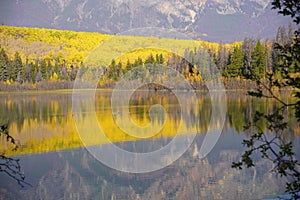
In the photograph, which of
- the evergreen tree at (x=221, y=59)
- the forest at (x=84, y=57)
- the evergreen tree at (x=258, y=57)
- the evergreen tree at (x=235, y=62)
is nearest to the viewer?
the evergreen tree at (x=258, y=57)

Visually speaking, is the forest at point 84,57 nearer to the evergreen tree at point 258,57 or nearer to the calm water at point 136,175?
the evergreen tree at point 258,57

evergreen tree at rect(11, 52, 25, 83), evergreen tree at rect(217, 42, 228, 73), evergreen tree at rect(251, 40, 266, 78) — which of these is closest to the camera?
evergreen tree at rect(251, 40, 266, 78)

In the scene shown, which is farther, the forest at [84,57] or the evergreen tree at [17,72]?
the evergreen tree at [17,72]

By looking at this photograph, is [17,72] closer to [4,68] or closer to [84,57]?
[4,68]

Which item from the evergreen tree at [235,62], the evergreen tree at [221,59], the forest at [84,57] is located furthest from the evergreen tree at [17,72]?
the evergreen tree at [235,62]

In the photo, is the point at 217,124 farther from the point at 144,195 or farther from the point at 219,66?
the point at 219,66

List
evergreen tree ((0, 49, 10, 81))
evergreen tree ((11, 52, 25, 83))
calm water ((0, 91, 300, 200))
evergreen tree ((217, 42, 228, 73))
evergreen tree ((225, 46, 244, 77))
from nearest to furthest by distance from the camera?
calm water ((0, 91, 300, 200)), evergreen tree ((225, 46, 244, 77)), evergreen tree ((217, 42, 228, 73)), evergreen tree ((0, 49, 10, 81)), evergreen tree ((11, 52, 25, 83))

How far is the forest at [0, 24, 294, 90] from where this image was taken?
41.2 meters

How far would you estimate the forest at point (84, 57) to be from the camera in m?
41.2

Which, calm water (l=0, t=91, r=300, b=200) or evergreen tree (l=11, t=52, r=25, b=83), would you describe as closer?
calm water (l=0, t=91, r=300, b=200)

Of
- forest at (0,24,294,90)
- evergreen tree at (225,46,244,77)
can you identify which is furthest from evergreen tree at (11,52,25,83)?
evergreen tree at (225,46,244,77)

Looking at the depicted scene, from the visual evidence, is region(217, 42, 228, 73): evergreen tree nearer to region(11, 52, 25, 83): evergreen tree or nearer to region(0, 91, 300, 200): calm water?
region(11, 52, 25, 83): evergreen tree

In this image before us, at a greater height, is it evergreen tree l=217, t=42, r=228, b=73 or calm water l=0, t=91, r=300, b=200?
evergreen tree l=217, t=42, r=228, b=73

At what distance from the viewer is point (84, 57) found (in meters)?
73.4
